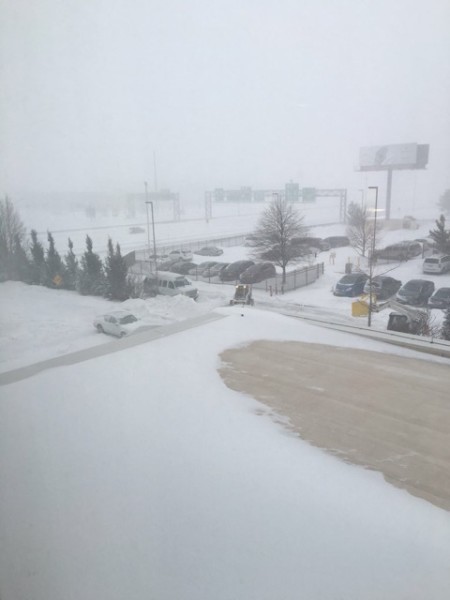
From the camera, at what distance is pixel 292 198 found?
14.0 ft

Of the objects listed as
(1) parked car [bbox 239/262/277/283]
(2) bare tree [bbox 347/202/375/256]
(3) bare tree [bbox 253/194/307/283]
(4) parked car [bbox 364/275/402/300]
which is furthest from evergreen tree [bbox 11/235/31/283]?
(2) bare tree [bbox 347/202/375/256]

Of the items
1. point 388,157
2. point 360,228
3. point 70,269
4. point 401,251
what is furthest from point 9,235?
point 388,157

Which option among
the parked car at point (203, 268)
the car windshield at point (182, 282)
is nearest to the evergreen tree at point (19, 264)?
the car windshield at point (182, 282)

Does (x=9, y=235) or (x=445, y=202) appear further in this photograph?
(x=445, y=202)

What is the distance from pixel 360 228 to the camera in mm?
4434

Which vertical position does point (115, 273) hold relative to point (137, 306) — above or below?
above

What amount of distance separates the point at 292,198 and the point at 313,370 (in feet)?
8.88

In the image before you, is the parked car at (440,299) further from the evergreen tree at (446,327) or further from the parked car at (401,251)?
the parked car at (401,251)

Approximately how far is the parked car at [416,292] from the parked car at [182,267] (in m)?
2.21

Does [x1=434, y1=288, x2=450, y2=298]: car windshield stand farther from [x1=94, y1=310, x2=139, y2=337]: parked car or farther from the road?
[x1=94, y1=310, x2=139, y2=337]: parked car

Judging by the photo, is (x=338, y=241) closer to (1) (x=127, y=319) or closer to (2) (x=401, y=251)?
(2) (x=401, y=251)

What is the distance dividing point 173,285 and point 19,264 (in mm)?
1780

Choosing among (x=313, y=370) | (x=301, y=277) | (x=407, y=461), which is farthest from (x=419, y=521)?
(x=301, y=277)

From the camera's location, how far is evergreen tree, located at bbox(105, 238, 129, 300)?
3.40 meters
